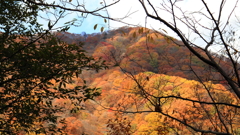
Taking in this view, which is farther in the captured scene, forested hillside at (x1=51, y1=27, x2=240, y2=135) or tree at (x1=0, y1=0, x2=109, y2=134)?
tree at (x1=0, y1=0, x2=109, y2=134)

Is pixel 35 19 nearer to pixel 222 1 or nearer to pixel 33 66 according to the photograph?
pixel 33 66

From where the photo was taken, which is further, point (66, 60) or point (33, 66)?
point (66, 60)

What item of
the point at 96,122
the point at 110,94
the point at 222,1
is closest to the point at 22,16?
the point at 222,1

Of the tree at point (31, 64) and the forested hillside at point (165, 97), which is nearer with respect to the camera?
the forested hillside at point (165, 97)

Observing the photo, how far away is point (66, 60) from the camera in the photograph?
3.30 m

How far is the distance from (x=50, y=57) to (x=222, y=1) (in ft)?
8.30

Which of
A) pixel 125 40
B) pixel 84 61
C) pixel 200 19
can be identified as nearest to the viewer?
pixel 200 19

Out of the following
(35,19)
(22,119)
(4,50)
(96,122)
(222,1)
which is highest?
(35,19)

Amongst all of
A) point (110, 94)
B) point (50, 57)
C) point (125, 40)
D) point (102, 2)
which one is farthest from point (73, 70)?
point (125, 40)

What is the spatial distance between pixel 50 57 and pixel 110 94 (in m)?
23.8

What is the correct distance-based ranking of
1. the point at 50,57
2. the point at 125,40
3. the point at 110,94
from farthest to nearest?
the point at 125,40
the point at 110,94
the point at 50,57

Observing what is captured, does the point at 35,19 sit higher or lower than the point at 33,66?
higher

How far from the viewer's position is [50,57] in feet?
10.3

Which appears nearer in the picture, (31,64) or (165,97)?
(165,97)
